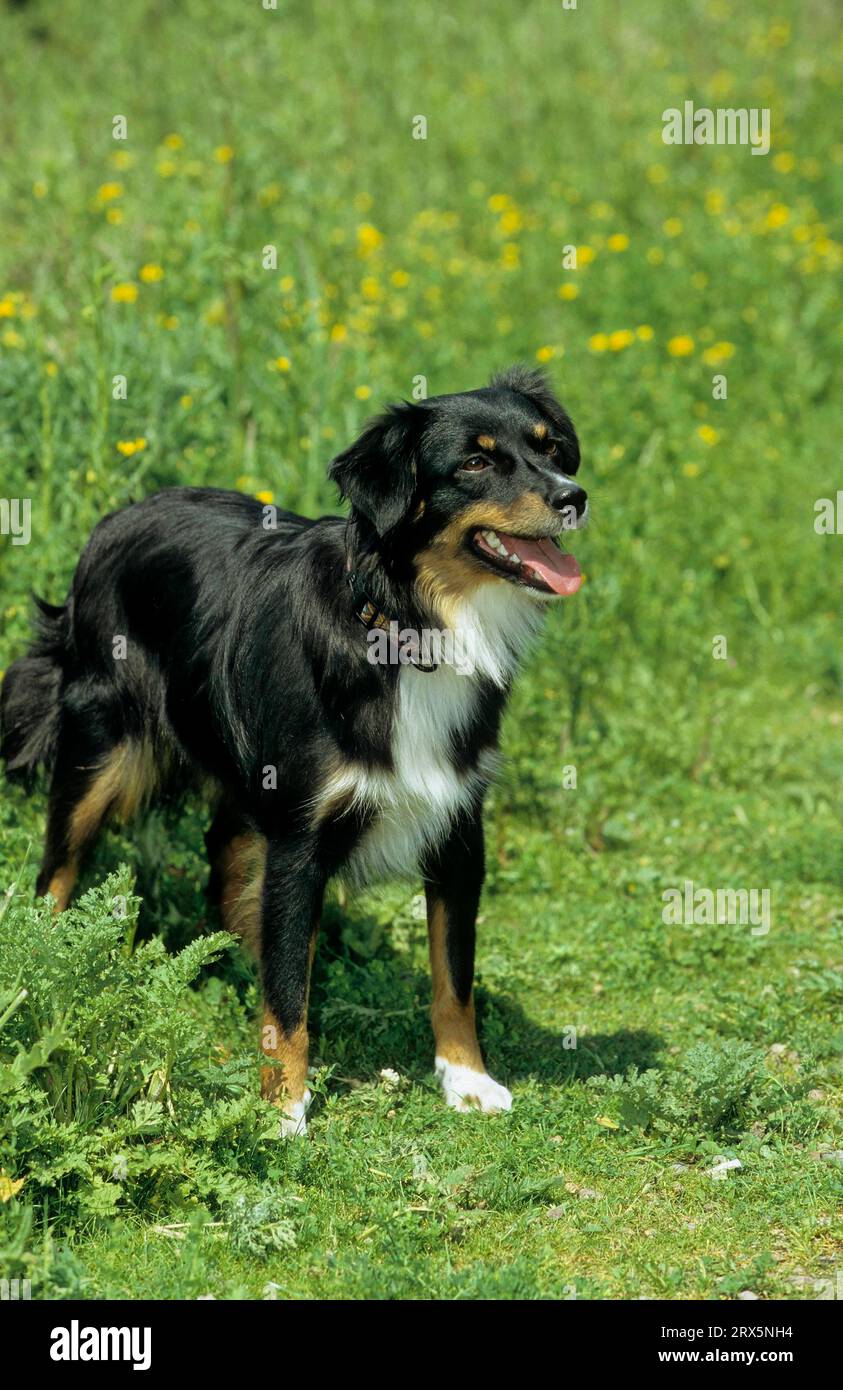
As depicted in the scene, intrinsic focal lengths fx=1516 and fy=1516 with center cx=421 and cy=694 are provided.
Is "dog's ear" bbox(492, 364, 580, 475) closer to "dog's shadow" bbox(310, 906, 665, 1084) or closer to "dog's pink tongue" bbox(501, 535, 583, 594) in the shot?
"dog's pink tongue" bbox(501, 535, 583, 594)

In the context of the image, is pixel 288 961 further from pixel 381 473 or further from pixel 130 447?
pixel 130 447

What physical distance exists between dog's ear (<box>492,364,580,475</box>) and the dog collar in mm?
716

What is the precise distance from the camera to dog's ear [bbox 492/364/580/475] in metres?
4.12

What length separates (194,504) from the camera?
4.53 meters

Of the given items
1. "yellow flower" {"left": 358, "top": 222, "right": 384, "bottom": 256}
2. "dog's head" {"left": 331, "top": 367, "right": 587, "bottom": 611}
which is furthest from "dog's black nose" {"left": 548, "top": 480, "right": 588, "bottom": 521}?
"yellow flower" {"left": 358, "top": 222, "right": 384, "bottom": 256}

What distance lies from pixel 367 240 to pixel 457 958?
4656mm

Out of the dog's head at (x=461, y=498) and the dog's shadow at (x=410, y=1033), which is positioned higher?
the dog's head at (x=461, y=498)

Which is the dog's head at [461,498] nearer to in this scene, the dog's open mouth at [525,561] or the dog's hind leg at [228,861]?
the dog's open mouth at [525,561]

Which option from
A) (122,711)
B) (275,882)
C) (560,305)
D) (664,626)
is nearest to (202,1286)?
(275,882)

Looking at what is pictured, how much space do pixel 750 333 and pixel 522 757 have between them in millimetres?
4340

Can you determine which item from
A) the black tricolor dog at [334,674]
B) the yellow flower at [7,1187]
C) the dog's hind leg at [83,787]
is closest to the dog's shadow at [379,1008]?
the black tricolor dog at [334,674]

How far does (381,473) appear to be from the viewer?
365 centimetres

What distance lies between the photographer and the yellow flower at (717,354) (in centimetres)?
815

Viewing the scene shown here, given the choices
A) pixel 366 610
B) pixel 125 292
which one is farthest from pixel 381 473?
pixel 125 292
